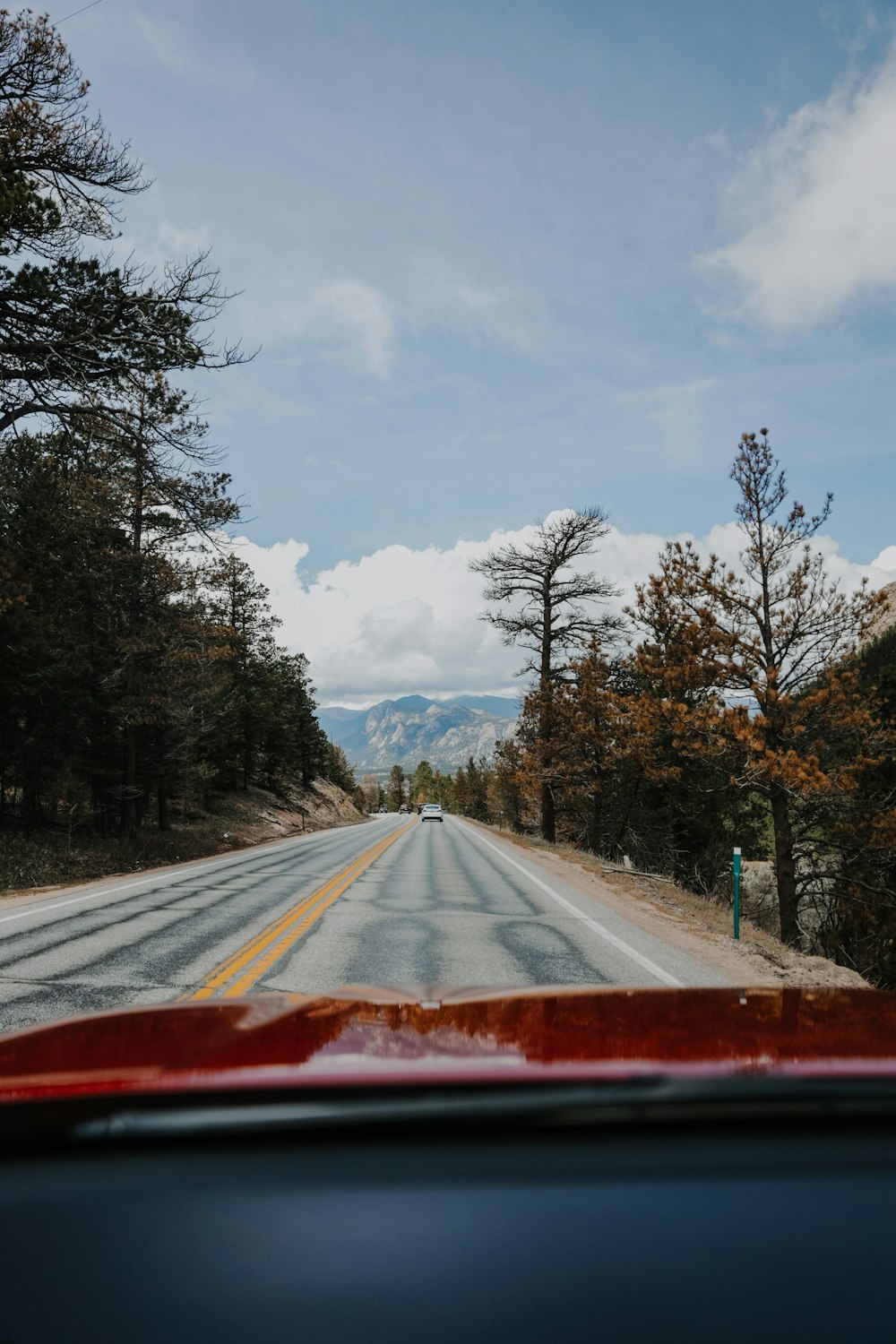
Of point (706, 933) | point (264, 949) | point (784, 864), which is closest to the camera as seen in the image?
point (264, 949)

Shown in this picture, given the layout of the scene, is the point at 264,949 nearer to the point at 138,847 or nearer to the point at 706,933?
the point at 706,933

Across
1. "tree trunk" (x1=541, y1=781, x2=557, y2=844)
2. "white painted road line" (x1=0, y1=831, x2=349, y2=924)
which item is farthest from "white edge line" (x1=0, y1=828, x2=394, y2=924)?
"tree trunk" (x1=541, y1=781, x2=557, y2=844)

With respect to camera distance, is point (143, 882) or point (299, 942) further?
point (143, 882)

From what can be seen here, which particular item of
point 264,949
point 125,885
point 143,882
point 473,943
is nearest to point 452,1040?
point 264,949

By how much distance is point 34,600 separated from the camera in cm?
2152

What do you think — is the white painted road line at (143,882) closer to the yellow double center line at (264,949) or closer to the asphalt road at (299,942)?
the asphalt road at (299,942)

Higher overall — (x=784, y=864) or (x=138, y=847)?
(x=784, y=864)

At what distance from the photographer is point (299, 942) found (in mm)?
8508

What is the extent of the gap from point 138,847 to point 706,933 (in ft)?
55.8

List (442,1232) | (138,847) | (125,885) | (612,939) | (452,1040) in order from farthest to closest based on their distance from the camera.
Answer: (138,847), (125,885), (612,939), (452,1040), (442,1232)

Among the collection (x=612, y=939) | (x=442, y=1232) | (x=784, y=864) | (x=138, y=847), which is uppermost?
(x=442, y=1232)

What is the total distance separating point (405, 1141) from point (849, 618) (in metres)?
16.1

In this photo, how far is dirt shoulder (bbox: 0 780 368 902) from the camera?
1650 centimetres

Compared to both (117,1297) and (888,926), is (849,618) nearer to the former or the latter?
(888,926)
